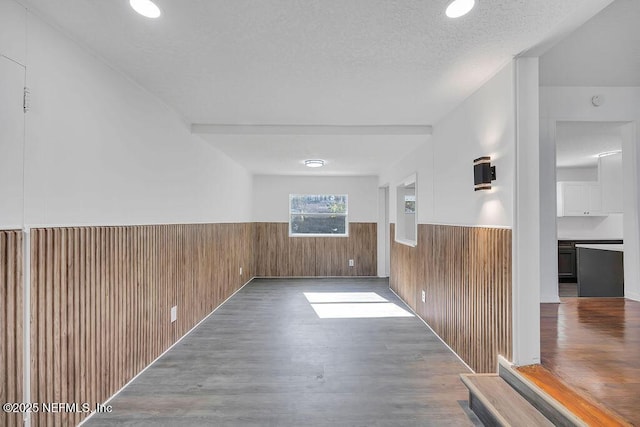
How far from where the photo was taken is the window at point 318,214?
7.27 m

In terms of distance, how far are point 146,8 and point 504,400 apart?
2.94 metres

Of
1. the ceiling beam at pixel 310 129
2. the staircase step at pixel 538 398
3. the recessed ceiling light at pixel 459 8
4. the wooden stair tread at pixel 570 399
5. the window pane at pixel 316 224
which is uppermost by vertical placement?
the recessed ceiling light at pixel 459 8

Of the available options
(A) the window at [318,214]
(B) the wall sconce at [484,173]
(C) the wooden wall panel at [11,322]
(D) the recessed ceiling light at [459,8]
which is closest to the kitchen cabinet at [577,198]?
(A) the window at [318,214]

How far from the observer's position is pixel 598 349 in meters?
2.28

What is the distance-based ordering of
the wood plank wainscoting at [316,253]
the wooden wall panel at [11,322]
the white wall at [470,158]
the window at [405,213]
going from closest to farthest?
the wooden wall panel at [11,322]
the white wall at [470,158]
the window at [405,213]
the wood plank wainscoting at [316,253]

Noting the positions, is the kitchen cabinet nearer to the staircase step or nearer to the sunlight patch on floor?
the sunlight patch on floor

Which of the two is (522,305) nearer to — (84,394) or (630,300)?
(630,300)

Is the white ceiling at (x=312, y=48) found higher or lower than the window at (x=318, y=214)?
higher

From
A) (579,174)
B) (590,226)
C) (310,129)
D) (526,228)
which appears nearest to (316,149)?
(310,129)

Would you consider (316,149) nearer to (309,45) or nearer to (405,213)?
(405,213)

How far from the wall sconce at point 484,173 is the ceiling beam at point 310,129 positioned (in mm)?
1358

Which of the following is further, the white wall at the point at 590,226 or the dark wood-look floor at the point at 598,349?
the white wall at the point at 590,226

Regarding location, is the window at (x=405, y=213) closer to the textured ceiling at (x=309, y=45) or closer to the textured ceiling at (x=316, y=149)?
the textured ceiling at (x=316, y=149)

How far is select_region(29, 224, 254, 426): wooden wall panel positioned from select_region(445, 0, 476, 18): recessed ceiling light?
7.81ft
